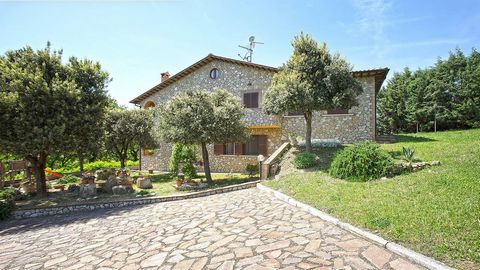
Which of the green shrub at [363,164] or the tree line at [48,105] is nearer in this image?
the green shrub at [363,164]

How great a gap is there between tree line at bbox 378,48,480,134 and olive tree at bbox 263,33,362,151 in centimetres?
2484

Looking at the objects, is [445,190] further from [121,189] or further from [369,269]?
[121,189]

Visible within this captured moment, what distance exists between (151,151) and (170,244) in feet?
55.7

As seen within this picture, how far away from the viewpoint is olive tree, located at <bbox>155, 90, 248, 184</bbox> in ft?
42.1

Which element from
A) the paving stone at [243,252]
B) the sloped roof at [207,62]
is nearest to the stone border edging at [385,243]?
the paving stone at [243,252]

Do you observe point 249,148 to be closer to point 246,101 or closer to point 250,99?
point 246,101

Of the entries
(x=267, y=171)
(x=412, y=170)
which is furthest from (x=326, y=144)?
(x=412, y=170)

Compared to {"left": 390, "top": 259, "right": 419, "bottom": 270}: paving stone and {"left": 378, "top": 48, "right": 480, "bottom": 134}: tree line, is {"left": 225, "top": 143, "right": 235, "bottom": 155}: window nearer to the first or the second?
{"left": 390, "top": 259, "right": 419, "bottom": 270}: paving stone

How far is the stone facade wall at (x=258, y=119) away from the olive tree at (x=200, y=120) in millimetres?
1613

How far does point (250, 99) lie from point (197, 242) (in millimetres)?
13811

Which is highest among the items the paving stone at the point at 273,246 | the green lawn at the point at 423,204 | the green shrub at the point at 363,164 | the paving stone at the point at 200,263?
the green shrub at the point at 363,164

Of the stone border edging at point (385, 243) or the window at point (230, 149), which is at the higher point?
the window at point (230, 149)

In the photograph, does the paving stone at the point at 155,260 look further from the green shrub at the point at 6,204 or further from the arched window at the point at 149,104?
the arched window at the point at 149,104

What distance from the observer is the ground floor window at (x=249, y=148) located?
1819 centimetres
